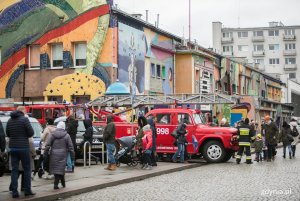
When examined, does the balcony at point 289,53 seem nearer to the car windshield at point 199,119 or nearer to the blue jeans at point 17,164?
the car windshield at point 199,119

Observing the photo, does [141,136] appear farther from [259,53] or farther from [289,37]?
[259,53]

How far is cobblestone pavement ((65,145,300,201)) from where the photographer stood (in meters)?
12.9

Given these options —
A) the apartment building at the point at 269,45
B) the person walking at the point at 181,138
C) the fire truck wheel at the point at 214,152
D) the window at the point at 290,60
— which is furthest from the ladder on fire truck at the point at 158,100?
the window at the point at 290,60

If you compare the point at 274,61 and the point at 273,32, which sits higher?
the point at 273,32

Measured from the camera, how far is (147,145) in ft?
65.1

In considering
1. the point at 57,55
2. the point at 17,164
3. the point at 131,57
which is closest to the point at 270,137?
the point at 131,57

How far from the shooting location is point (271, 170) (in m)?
20.1

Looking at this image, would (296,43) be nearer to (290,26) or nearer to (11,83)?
(290,26)

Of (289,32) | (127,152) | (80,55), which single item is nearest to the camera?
(127,152)

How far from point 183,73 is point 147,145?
1037 inches

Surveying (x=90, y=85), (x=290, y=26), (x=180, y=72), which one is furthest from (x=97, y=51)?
(x=290, y=26)

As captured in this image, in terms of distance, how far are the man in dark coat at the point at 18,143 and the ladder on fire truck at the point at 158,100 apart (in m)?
14.9

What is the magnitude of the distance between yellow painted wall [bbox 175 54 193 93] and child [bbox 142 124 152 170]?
25.7 meters

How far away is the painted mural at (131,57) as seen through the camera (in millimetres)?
35844
